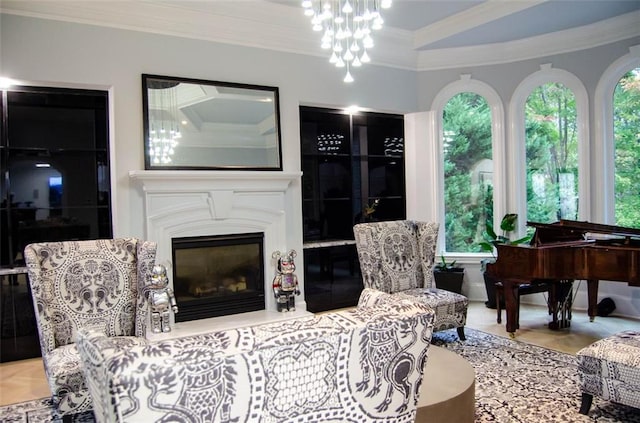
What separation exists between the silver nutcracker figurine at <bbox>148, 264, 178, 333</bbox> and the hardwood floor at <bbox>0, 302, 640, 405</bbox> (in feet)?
2.91

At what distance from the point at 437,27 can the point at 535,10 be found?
1.15 metres

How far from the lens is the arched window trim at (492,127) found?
5.64m

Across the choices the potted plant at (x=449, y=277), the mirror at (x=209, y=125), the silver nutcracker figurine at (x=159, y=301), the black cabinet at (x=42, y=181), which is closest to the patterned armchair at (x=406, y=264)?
the potted plant at (x=449, y=277)

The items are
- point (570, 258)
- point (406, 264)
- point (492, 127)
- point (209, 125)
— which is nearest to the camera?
point (570, 258)

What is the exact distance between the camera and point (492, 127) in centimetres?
572

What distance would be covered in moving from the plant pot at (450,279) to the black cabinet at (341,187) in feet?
3.11

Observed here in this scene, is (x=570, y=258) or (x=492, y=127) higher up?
(x=492, y=127)

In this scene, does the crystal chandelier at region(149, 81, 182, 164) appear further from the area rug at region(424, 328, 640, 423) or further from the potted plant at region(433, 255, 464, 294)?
the potted plant at region(433, 255, 464, 294)

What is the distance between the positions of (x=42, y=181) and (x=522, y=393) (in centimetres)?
428

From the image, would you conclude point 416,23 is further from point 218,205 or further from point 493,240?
point 218,205

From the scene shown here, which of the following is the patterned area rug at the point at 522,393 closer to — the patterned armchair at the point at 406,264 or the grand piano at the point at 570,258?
the patterned armchair at the point at 406,264

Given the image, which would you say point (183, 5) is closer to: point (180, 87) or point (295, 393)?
point (180, 87)

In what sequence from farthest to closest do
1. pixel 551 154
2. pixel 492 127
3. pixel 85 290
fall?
pixel 492 127 → pixel 551 154 → pixel 85 290

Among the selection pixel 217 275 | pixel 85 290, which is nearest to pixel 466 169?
pixel 217 275
